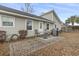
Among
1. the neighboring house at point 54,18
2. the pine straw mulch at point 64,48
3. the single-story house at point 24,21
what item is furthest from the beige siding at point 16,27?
the pine straw mulch at point 64,48

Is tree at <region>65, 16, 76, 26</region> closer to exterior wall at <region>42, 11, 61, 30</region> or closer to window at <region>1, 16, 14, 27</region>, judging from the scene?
exterior wall at <region>42, 11, 61, 30</region>

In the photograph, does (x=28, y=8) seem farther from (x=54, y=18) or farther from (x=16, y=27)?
(x=54, y=18)

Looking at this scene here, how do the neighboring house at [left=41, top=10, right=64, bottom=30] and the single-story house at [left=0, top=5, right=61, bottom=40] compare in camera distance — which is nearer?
the single-story house at [left=0, top=5, right=61, bottom=40]

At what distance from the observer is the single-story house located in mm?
3969

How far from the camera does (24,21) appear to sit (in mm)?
4203

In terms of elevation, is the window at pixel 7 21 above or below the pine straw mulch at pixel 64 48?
above

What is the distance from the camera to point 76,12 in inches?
158

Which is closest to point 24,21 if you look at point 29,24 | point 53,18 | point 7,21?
point 29,24

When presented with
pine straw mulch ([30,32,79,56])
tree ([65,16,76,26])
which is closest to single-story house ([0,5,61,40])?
tree ([65,16,76,26])

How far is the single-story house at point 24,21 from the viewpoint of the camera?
397 centimetres

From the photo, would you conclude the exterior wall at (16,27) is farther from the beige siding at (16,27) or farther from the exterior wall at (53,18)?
the exterior wall at (53,18)

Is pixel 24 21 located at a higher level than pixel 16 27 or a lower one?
higher

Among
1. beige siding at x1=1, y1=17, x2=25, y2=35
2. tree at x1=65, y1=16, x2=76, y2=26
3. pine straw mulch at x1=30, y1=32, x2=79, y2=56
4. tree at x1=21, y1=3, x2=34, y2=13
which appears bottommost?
pine straw mulch at x1=30, y1=32, x2=79, y2=56

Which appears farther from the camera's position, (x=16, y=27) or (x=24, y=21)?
(x=24, y=21)
